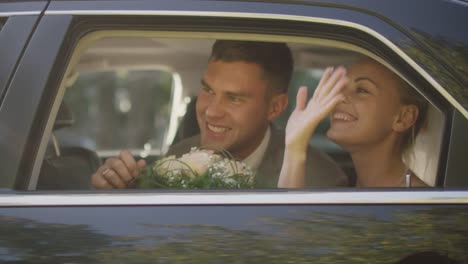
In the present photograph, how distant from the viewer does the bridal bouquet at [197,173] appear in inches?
111

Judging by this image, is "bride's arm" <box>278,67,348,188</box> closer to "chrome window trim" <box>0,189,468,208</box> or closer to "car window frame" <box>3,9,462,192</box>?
"car window frame" <box>3,9,462,192</box>

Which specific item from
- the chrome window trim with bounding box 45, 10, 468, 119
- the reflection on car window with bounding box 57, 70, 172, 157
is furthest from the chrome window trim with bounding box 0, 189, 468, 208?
the reflection on car window with bounding box 57, 70, 172, 157

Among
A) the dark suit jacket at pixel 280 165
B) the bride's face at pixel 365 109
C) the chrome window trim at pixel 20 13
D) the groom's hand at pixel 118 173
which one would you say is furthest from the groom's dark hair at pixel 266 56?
the chrome window trim at pixel 20 13

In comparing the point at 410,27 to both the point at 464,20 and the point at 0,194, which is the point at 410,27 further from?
the point at 0,194

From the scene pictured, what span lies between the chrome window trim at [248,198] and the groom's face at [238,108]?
743mm

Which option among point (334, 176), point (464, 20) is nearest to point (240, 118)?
point (334, 176)

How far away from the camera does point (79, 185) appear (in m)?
3.19

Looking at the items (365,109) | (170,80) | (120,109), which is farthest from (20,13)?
(120,109)

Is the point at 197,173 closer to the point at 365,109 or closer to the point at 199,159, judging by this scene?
the point at 199,159

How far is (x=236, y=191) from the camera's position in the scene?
8.29ft

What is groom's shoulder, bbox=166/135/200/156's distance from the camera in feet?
10.6

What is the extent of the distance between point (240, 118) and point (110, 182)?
23.1 inches

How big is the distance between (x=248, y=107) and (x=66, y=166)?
2.30ft

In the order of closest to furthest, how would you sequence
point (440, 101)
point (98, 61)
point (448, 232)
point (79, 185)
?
1. point (448, 232)
2. point (440, 101)
3. point (79, 185)
4. point (98, 61)
